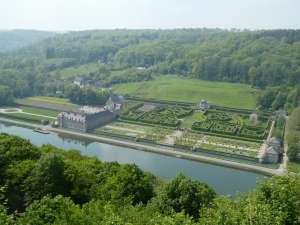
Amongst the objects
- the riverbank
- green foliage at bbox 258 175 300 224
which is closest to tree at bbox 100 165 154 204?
green foliage at bbox 258 175 300 224

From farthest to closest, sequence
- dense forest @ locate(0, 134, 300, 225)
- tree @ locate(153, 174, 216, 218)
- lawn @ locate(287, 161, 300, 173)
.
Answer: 1. lawn @ locate(287, 161, 300, 173)
2. tree @ locate(153, 174, 216, 218)
3. dense forest @ locate(0, 134, 300, 225)

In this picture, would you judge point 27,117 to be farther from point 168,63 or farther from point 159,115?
point 168,63

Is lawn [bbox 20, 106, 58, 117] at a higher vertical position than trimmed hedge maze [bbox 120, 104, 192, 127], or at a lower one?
lower

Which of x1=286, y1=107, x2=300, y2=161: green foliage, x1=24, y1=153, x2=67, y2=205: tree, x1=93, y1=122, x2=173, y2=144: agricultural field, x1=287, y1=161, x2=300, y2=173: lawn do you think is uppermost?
x1=24, y1=153, x2=67, y2=205: tree

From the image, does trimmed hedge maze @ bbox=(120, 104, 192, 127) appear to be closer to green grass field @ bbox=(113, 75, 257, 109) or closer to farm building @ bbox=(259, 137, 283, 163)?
green grass field @ bbox=(113, 75, 257, 109)

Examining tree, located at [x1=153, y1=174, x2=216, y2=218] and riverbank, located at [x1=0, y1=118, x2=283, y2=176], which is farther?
riverbank, located at [x1=0, y1=118, x2=283, y2=176]

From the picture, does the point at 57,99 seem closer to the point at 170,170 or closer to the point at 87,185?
the point at 170,170

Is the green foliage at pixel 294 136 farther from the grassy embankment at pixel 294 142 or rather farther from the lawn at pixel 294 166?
the lawn at pixel 294 166
